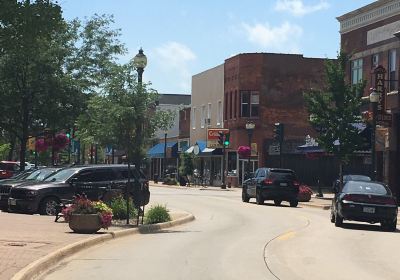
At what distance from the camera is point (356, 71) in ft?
131

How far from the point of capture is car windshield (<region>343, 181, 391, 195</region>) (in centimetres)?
2177

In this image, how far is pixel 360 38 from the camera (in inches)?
1543

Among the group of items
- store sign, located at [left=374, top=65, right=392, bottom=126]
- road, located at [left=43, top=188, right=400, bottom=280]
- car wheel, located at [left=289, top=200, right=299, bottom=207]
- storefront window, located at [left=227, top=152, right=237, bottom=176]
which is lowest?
road, located at [left=43, top=188, right=400, bottom=280]

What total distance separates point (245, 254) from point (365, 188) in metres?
8.99

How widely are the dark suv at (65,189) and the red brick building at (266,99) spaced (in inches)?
1282

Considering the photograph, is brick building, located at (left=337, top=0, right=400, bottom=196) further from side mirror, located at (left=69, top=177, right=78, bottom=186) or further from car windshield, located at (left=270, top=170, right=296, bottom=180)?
side mirror, located at (left=69, top=177, right=78, bottom=186)

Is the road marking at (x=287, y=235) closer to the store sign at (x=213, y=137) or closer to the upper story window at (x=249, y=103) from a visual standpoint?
the upper story window at (x=249, y=103)

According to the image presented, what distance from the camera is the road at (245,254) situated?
11547mm

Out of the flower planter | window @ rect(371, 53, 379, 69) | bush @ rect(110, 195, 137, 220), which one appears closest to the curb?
the flower planter

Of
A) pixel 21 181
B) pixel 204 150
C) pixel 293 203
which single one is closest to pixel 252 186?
pixel 293 203

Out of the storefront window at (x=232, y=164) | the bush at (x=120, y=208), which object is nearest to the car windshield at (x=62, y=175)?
the bush at (x=120, y=208)

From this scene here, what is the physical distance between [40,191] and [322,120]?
1735cm

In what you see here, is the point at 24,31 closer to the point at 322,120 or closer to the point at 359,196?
the point at 359,196

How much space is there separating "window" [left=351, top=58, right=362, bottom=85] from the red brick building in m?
14.9
